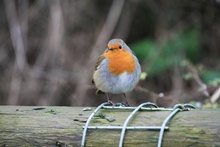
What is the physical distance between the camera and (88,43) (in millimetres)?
6590

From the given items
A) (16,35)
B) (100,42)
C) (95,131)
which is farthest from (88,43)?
(95,131)

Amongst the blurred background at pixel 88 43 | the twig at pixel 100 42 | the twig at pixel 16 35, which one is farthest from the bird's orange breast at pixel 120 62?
the twig at pixel 16 35

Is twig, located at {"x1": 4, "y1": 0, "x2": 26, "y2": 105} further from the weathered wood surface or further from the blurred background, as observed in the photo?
the weathered wood surface

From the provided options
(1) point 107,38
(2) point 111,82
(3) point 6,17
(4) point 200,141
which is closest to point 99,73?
(2) point 111,82

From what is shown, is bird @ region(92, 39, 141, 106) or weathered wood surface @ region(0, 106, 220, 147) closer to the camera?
weathered wood surface @ region(0, 106, 220, 147)

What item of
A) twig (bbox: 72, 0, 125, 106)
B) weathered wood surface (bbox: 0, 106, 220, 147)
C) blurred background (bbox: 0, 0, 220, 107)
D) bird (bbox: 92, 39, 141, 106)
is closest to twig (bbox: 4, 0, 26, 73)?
blurred background (bbox: 0, 0, 220, 107)

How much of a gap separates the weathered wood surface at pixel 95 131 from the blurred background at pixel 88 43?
11.5 ft

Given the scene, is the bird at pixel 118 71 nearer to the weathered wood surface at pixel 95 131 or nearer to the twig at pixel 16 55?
the weathered wood surface at pixel 95 131

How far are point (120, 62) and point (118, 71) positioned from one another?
0.06 meters

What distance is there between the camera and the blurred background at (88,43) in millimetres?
6027

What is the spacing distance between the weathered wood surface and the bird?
90 centimetres

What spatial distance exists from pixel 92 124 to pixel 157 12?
475cm

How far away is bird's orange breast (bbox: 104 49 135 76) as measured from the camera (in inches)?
125

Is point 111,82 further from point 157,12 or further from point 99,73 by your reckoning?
point 157,12
